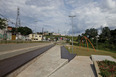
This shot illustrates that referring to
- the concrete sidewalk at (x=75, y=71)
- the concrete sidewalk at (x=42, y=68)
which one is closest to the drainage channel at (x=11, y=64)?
the concrete sidewalk at (x=42, y=68)

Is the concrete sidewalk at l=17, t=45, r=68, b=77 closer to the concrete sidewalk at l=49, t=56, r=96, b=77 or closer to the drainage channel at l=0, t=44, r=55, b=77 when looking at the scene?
the concrete sidewalk at l=49, t=56, r=96, b=77

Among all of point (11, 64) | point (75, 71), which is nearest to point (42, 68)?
point (11, 64)

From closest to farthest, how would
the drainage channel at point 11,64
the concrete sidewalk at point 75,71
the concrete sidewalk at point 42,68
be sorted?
1. the drainage channel at point 11,64
2. the concrete sidewalk at point 42,68
3. the concrete sidewalk at point 75,71

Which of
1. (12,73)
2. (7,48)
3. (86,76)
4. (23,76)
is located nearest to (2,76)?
(12,73)

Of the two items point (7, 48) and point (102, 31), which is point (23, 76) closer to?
point (7, 48)

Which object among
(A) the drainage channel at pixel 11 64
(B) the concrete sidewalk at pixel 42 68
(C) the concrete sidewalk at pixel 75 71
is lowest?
(C) the concrete sidewalk at pixel 75 71

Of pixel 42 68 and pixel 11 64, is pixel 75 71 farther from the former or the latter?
pixel 11 64

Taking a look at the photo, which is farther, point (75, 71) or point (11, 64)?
point (75, 71)

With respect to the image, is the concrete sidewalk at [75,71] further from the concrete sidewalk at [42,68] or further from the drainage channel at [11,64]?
the drainage channel at [11,64]

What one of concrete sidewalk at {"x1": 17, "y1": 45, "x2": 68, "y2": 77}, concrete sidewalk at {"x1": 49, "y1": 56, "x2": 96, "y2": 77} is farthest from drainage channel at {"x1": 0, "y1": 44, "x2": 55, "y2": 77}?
concrete sidewalk at {"x1": 49, "y1": 56, "x2": 96, "y2": 77}

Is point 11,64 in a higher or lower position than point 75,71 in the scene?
higher

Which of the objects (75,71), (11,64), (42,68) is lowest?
(75,71)

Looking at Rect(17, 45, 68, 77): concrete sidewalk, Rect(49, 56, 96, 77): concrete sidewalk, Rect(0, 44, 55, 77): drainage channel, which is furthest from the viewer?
Rect(49, 56, 96, 77): concrete sidewalk

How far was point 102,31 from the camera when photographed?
7350cm
